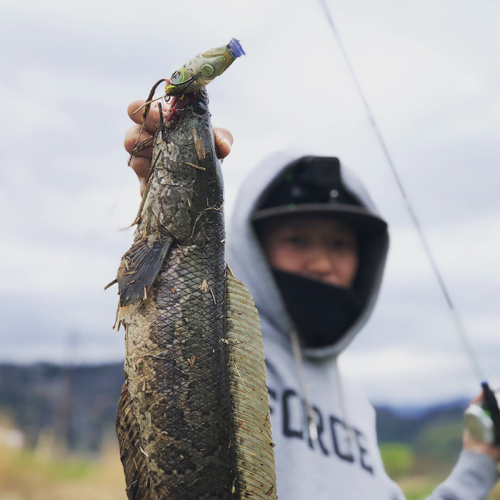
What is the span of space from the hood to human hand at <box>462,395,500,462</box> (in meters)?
0.88

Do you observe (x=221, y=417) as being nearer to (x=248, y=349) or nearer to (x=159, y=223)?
(x=248, y=349)

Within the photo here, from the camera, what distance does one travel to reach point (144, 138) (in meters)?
2.00

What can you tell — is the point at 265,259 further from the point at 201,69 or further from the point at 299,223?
the point at 201,69

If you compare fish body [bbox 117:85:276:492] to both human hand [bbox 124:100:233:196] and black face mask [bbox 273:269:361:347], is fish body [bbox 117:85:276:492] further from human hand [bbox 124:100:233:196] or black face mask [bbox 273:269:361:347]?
black face mask [bbox 273:269:361:347]

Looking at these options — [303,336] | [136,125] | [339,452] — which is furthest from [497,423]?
[136,125]

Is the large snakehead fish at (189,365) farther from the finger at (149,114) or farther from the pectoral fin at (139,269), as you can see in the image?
the finger at (149,114)

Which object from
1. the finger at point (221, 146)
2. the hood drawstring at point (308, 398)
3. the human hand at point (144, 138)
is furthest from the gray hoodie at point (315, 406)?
the finger at point (221, 146)

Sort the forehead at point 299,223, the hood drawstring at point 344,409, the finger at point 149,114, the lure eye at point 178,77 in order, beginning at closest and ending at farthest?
the lure eye at point 178,77 < the finger at point 149,114 < the hood drawstring at point 344,409 < the forehead at point 299,223

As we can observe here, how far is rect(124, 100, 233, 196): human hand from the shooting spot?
192 centimetres

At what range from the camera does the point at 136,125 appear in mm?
2033

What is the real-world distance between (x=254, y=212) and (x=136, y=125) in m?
1.25

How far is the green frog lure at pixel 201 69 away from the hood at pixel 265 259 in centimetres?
148

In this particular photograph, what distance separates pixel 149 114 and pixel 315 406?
1886mm

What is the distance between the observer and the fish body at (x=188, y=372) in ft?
4.94
